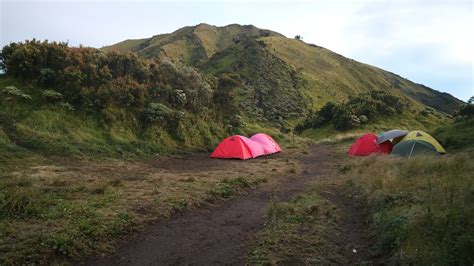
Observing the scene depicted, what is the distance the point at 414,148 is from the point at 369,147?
15.8 ft

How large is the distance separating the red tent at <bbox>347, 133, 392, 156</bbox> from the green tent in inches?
142

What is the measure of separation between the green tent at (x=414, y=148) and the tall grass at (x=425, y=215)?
19.8 feet

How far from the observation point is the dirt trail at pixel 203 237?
612 cm

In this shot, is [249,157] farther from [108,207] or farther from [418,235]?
[418,235]

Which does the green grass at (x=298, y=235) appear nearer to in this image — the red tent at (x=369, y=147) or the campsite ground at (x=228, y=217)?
the campsite ground at (x=228, y=217)

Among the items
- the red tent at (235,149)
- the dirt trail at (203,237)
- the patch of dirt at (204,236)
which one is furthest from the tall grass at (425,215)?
the red tent at (235,149)

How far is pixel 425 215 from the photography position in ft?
19.7

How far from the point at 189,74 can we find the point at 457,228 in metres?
20.7

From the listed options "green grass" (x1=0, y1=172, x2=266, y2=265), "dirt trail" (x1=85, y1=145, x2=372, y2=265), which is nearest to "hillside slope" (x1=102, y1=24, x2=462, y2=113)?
"green grass" (x1=0, y1=172, x2=266, y2=265)

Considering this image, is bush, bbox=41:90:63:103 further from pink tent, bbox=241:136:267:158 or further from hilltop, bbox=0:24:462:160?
pink tent, bbox=241:136:267:158

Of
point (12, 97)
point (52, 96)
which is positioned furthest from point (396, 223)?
point (12, 97)

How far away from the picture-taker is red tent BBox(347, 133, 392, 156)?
2097 centimetres

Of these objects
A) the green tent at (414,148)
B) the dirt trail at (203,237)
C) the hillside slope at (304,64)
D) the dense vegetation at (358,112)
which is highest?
the hillside slope at (304,64)

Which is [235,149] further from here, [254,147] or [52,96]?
[52,96]
